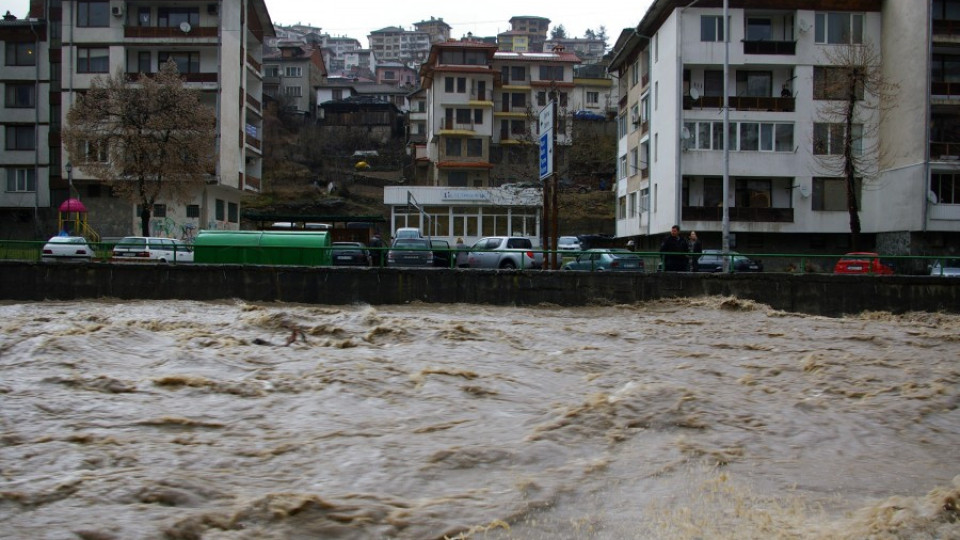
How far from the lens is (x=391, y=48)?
646ft

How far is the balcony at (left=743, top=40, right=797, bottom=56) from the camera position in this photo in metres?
40.1

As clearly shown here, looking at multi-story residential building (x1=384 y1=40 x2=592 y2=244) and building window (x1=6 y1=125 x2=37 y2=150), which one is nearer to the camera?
building window (x1=6 y1=125 x2=37 y2=150)

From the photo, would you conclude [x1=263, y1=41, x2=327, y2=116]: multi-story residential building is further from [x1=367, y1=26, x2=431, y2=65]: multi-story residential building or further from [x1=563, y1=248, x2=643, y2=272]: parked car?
[x1=367, y1=26, x2=431, y2=65]: multi-story residential building

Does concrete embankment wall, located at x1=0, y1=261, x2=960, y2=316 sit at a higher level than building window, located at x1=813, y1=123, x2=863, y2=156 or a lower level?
lower

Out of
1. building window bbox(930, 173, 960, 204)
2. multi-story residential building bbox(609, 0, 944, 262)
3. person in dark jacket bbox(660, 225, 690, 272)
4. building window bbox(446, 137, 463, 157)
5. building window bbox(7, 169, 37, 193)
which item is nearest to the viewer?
person in dark jacket bbox(660, 225, 690, 272)

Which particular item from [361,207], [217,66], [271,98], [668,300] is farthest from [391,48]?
[668,300]

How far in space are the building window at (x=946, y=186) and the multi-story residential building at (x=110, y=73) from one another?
1411 inches

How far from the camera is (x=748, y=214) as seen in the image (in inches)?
1586

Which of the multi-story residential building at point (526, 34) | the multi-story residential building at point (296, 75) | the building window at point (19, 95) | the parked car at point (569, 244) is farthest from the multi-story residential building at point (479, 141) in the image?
the multi-story residential building at point (526, 34)

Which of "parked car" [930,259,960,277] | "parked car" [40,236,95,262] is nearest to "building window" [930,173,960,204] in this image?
"parked car" [930,259,960,277]

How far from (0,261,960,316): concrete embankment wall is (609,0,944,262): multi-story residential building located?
18.9 metres

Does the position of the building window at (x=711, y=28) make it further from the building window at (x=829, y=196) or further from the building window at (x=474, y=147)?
the building window at (x=474, y=147)

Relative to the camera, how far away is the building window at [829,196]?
4034 centimetres

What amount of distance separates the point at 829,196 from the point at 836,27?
8.20 m
